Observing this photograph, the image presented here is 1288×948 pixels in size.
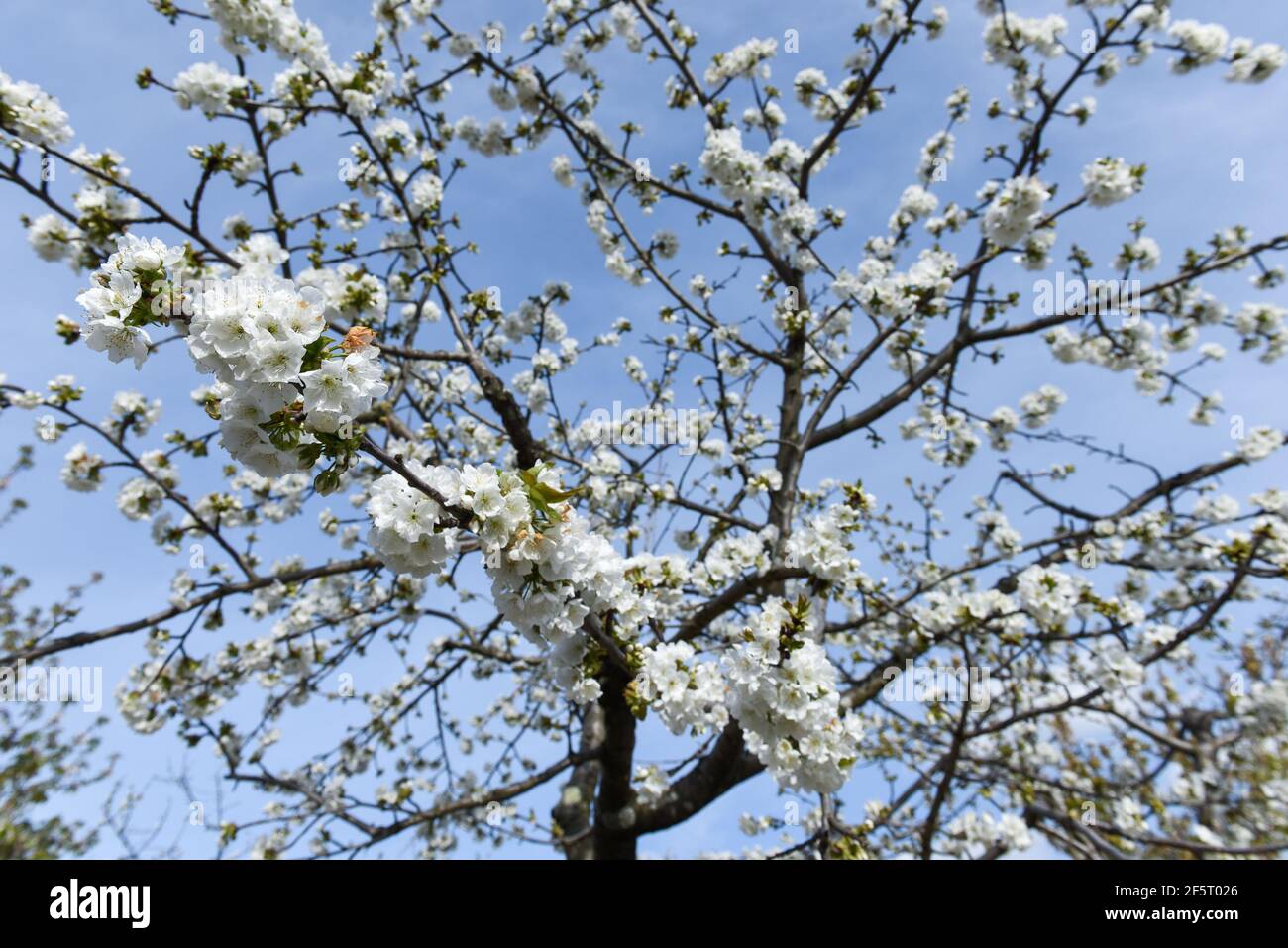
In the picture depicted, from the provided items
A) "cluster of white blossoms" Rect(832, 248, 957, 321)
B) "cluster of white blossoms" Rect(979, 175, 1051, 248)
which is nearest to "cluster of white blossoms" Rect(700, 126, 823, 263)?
"cluster of white blossoms" Rect(832, 248, 957, 321)

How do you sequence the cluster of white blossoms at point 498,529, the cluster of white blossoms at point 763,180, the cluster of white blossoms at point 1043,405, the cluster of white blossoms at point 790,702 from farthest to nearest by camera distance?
1. the cluster of white blossoms at point 1043,405
2. the cluster of white blossoms at point 763,180
3. the cluster of white blossoms at point 790,702
4. the cluster of white blossoms at point 498,529

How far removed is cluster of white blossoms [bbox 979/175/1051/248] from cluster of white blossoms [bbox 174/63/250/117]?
518 cm

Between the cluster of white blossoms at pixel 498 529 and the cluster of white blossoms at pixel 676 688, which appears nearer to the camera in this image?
the cluster of white blossoms at pixel 498 529

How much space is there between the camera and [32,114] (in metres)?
3.34

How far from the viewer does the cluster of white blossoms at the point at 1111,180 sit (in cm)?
472

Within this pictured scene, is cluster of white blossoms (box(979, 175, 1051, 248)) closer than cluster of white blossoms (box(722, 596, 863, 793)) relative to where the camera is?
No

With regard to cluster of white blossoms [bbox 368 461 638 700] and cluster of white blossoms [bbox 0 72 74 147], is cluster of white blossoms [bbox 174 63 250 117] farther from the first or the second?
cluster of white blossoms [bbox 368 461 638 700]

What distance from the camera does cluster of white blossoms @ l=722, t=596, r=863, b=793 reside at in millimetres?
2502

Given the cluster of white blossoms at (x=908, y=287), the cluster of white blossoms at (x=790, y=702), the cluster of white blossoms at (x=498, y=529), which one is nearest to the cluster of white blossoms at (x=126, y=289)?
the cluster of white blossoms at (x=498, y=529)

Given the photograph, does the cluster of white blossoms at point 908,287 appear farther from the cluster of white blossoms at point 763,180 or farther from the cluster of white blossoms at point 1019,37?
the cluster of white blossoms at point 1019,37

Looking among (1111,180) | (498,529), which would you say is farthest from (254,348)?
(1111,180)

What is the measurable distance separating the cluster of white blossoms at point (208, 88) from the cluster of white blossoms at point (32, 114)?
75 centimetres

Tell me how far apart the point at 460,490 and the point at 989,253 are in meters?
4.80
